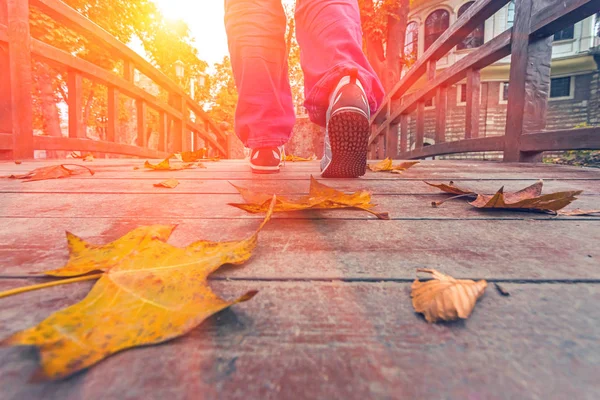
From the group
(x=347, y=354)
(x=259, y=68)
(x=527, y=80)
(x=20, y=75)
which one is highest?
(x=20, y=75)

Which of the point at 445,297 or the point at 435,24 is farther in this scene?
the point at 435,24

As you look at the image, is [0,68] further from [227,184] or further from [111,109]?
[227,184]

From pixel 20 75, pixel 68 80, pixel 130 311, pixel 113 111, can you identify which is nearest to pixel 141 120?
pixel 113 111

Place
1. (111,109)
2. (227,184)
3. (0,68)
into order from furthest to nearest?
(111,109)
(0,68)
(227,184)

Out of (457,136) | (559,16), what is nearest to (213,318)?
(559,16)

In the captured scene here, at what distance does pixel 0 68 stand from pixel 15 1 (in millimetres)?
504

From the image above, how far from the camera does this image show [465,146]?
298 centimetres

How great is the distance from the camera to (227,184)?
1376 millimetres

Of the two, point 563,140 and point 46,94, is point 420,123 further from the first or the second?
point 46,94

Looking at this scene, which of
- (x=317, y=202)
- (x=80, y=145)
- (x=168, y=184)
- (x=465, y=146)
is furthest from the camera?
(x=80, y=145)

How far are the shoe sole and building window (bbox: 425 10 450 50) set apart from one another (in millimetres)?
15959

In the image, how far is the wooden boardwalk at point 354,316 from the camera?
0.28 m

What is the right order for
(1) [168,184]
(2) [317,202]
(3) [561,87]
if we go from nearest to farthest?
(2) [317,202]
(1) [168,184]
(3) [561,87]

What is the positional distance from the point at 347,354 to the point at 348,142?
1.09 metres
